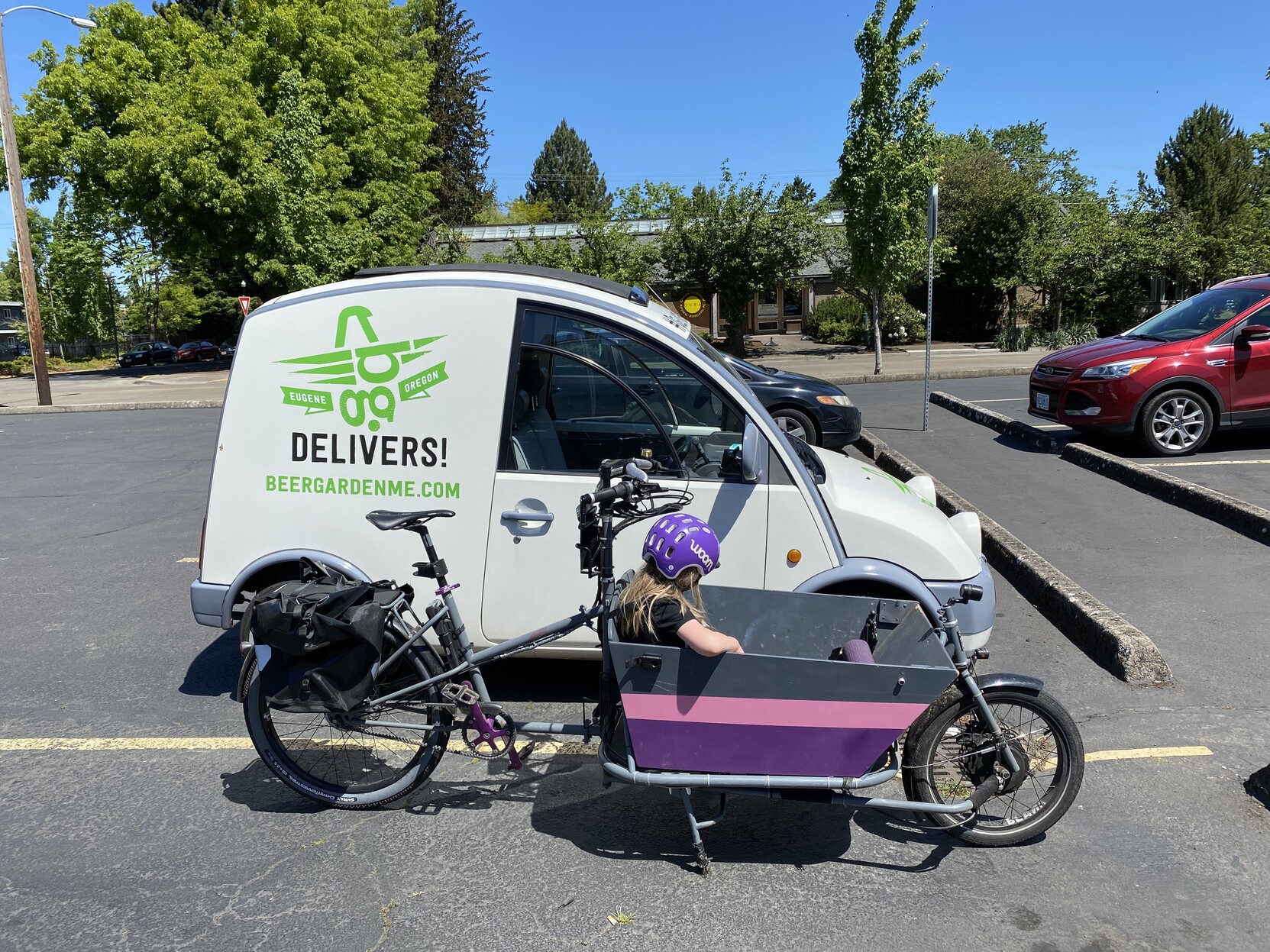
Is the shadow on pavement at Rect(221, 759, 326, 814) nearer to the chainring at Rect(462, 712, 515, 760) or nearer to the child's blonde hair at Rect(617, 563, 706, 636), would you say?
the chainring at Rect(462, 712, 515, 760)

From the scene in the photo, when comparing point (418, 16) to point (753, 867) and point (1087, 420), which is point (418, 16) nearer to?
point (1087, 420)

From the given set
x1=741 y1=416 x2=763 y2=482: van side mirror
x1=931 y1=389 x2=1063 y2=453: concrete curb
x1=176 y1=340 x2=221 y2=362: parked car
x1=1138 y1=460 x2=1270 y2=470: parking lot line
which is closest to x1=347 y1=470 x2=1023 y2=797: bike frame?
x1=741 y1=416 x2=763 y2=482: van side mirror

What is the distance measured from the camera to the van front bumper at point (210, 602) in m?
4.50

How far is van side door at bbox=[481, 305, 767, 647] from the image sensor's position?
423 cm

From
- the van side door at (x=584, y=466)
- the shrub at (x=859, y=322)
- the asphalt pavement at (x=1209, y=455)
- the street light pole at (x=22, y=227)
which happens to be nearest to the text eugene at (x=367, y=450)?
the van side door at (x=584, y=466)

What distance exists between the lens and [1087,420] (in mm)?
9789

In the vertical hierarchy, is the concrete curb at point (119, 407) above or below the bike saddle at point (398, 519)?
below

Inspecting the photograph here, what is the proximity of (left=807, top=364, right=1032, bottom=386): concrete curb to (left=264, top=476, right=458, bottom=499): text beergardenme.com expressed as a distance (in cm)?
1570

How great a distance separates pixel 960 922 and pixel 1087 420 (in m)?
8.04

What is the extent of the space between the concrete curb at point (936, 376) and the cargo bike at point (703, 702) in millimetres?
16026

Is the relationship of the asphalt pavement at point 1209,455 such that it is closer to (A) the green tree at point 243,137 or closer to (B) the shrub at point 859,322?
(B) the shrub at point 859,322

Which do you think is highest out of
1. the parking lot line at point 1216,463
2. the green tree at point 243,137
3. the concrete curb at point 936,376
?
the green tree at point 243,137

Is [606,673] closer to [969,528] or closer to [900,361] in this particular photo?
[969,528]

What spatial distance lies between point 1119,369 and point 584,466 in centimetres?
761
